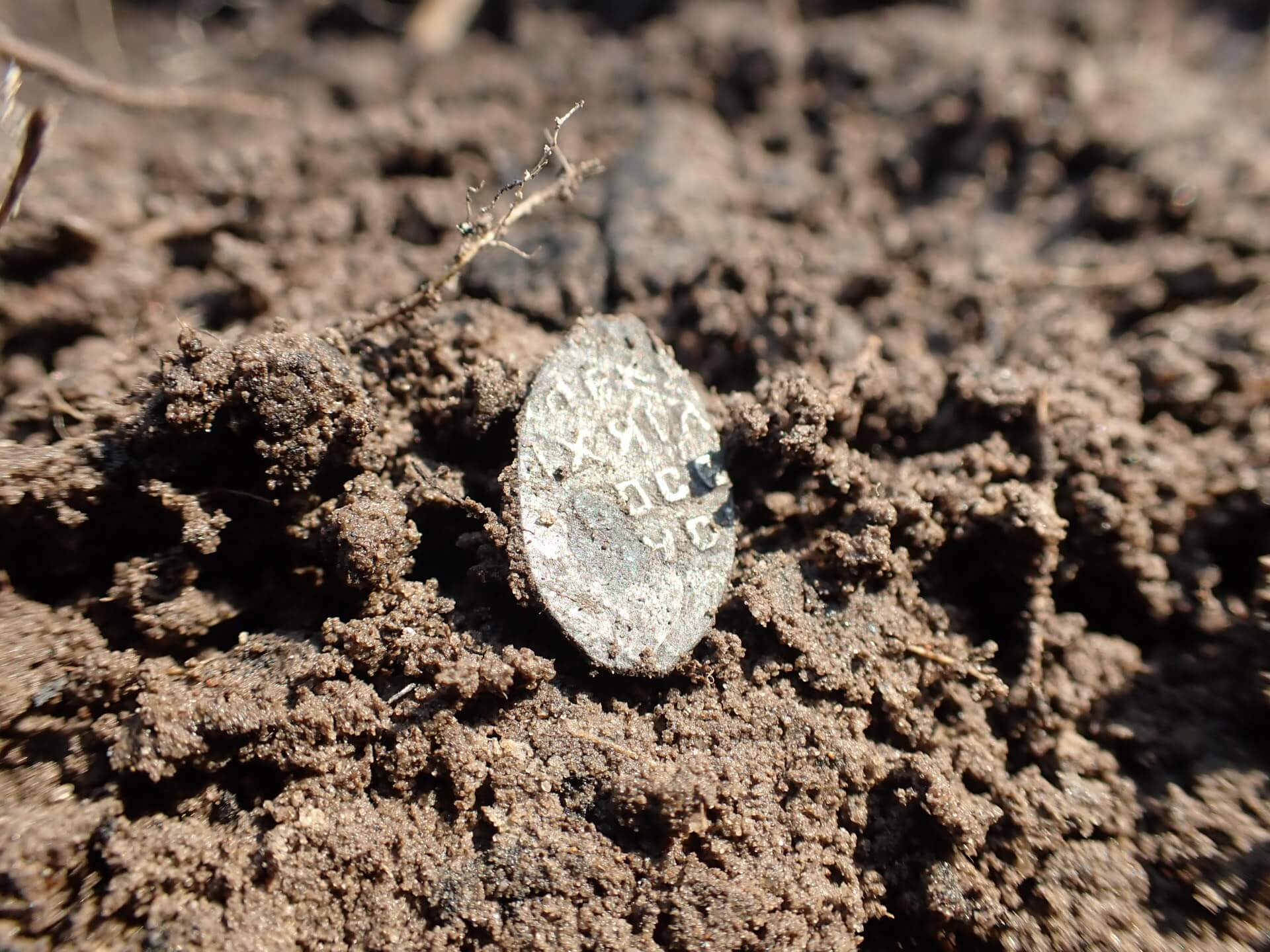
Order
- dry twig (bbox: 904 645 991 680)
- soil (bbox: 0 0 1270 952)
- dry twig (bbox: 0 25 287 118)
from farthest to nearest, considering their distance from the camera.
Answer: dry twig (bbox: 0 25 287 118) → dry twig (bbox: 904 645 991 680) → soil (bbox: 0 0 1270 952)

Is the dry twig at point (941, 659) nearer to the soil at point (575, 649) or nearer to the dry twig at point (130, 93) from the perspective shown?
the soil at point (575, 649)

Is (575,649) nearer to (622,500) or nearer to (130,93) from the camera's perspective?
(622,500)

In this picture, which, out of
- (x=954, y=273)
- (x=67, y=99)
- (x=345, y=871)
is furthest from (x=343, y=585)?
(x=67, y=99)

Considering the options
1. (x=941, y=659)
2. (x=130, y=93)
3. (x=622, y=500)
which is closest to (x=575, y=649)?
(x=622, y=500)

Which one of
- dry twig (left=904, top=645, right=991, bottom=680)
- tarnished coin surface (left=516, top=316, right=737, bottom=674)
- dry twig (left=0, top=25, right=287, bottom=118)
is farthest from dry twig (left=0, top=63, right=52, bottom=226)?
dry twig (left=904, top=645, right=991, bottom=680)

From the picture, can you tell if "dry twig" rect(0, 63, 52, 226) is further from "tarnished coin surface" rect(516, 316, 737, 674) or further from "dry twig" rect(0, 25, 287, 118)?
"tarnished coin surface" rect(516, 316, 737, 674)

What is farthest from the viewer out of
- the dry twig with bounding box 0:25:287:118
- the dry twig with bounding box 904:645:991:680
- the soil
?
the dry twig with bounding box 0:25:287:118
